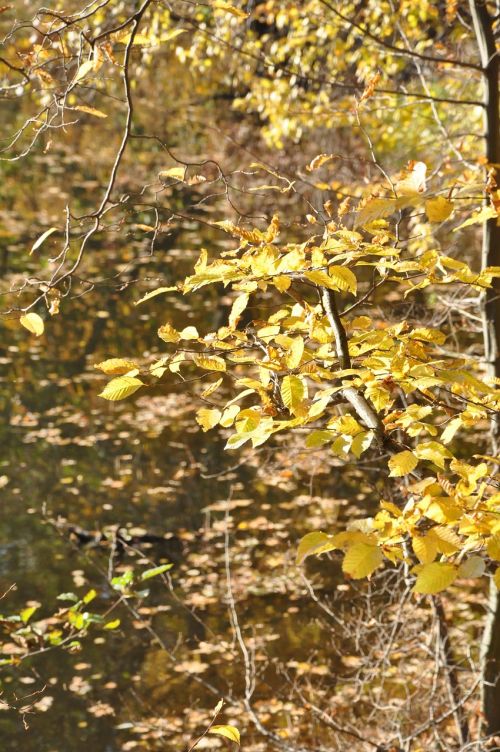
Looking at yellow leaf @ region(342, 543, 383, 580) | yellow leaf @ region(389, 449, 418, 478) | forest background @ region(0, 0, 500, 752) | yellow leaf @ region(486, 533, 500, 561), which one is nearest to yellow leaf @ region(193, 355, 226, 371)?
forest background @ region(0, 0, 500, 752)

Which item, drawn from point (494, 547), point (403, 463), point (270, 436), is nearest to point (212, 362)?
point (403, 463)

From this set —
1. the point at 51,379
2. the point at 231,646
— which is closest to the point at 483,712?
the point at 231,646

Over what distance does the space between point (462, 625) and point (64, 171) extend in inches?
608

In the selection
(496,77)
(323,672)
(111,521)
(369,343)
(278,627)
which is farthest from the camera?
(111,521)

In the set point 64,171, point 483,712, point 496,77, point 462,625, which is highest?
point 496,77

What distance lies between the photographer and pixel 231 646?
575 cm

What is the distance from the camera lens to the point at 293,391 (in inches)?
79.8

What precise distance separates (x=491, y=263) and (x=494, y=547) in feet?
8.17

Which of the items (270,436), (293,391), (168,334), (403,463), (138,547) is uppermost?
(168,334)

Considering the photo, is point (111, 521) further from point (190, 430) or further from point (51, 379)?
point (51, 379)

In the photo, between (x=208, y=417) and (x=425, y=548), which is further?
(x=208, y=417)

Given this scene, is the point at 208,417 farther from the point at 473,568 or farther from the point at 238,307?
the point at 473,568

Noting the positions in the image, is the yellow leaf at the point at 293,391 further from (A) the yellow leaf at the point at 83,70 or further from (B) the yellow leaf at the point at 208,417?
(A) the yellow leaf at the point at 83,70

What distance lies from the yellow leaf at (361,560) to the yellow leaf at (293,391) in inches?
16.1
